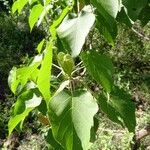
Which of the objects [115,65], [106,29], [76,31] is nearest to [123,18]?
[106,29]

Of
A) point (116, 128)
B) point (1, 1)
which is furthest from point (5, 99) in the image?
point (1, 1)

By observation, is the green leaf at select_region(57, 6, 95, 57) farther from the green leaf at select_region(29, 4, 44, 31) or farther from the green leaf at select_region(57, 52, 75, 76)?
the green leaf at select_region(29, 4, 44, 31)

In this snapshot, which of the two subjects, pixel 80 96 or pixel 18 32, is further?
pixel 18 32

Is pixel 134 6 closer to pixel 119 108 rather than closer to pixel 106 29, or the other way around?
pixel 106 29

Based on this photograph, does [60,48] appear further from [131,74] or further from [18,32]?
[18,32]

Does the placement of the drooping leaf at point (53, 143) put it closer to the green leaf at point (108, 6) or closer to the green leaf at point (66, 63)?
the green leaf at point (66, 63)

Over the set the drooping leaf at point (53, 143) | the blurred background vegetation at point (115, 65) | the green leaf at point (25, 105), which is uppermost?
the green leaf at point (25, 105)

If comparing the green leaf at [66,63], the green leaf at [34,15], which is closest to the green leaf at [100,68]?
the green leaf at [66,63]

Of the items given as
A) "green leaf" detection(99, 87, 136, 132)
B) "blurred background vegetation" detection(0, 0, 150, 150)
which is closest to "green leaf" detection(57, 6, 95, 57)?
"green leaf" detection(99, 87, 136, 132)
